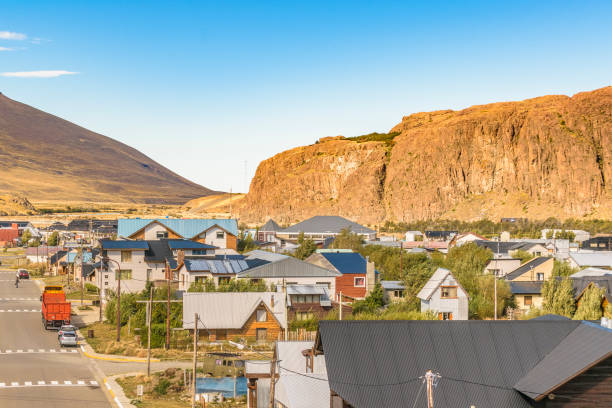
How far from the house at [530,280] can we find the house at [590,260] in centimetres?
895

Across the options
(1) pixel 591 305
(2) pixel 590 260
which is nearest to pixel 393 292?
(1) pixel 591 305

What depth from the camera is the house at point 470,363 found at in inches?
807

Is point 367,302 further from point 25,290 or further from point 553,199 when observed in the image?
point 553,199

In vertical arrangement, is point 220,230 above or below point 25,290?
above

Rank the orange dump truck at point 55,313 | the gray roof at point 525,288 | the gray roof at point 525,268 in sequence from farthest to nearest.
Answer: the gray roof at point 525,268, the gray roof at point 525,288, the orange dump truck at point 55,313

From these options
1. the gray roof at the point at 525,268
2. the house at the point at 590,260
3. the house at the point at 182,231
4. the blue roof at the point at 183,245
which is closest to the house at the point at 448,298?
the gray roof at the point at 525,268

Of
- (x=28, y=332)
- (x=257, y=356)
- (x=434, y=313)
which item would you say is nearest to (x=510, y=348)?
(x=257, y=356)

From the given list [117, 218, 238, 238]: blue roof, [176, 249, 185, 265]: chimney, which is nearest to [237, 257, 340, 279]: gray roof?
[176, 249, 185, 265]: chimney

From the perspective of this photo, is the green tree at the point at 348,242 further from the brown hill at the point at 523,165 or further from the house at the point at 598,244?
the brown hill at the point at 523,165

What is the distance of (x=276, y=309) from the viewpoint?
46688 mm

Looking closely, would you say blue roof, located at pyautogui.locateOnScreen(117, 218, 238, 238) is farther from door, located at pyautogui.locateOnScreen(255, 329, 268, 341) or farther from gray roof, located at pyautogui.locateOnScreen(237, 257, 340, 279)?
door, located at pyautogui.locateOnScreen(255, 329, 268, 341)

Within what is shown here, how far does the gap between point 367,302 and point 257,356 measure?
14258 millimetres

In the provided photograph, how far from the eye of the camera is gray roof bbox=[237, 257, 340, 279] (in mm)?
56656

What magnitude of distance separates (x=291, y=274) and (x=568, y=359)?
36991mm
